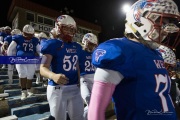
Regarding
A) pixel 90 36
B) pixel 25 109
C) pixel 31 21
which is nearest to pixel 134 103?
pixel 25 109

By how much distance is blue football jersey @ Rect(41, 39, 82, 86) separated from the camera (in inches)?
126

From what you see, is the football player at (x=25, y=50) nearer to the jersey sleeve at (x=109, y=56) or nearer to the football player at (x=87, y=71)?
the football player at (x=87, y=71)

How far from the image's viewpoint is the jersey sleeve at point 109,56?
1.31 m

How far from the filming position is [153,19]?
5.20ft

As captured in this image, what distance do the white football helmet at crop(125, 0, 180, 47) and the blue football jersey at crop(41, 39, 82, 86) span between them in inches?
69.6

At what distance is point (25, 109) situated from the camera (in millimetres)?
5145

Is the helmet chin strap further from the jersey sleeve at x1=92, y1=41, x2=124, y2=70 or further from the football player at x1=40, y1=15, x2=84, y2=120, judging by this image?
the football player at x1=40, y1=15, x2=84, y2=120

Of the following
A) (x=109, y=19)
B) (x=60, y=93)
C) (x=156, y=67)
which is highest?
(x=109, y=19)

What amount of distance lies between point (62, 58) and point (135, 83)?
2020 millimetres

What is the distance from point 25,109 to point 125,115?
414cm

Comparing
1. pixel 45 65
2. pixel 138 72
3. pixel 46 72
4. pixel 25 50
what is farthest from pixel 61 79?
pixel 25 50

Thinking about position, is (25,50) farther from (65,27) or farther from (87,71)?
(65,27)

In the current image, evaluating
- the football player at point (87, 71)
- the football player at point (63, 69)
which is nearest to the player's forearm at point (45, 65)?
the football player at point (63, 69)

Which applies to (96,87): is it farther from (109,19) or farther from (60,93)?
(109,19)
